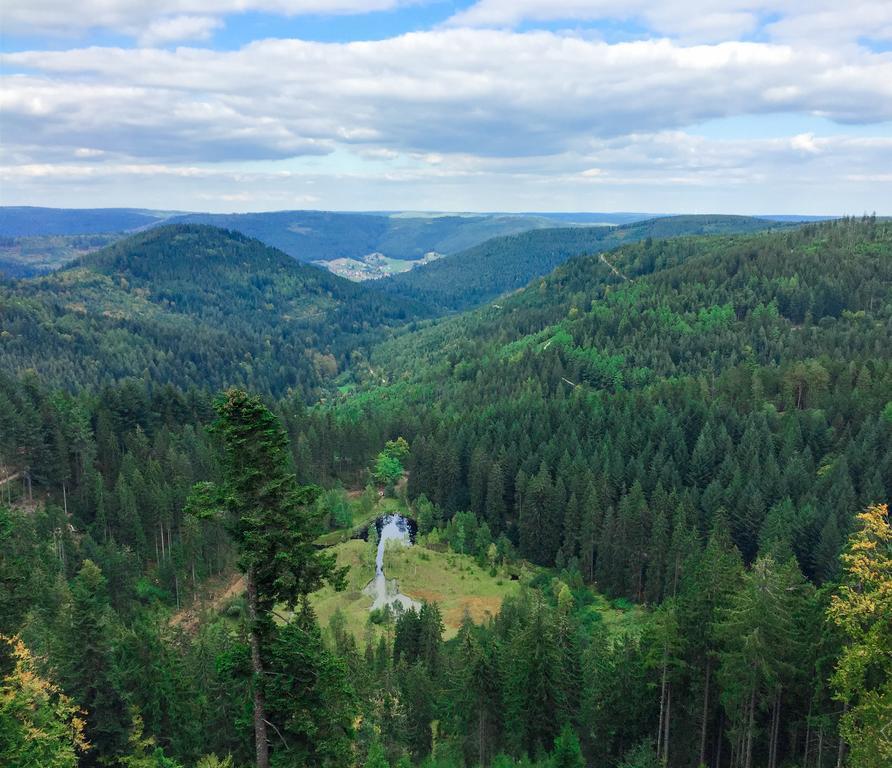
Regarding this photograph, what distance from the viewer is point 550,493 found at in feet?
343

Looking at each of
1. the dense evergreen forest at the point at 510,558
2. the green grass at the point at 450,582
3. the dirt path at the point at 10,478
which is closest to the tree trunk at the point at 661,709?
the dense evergreen forest at the point at 510,558

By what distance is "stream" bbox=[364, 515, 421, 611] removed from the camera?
306 ft

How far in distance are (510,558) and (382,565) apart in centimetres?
2046

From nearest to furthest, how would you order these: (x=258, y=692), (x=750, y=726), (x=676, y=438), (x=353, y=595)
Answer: (x=258, y=692), (x=750, y=726), (x=353, y=595), (x=676, y=438)

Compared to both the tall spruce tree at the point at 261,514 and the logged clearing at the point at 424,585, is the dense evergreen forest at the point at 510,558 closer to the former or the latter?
the tall spruce tree at the point at 261,514

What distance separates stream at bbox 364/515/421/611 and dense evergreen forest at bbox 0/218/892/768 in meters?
3.55

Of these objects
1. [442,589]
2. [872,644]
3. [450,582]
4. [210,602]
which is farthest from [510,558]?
[872,644]

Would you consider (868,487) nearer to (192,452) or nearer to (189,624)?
(189,624)

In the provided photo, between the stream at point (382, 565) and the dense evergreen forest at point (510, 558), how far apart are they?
3549mm

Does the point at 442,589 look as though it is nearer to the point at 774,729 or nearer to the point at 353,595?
the point at 353,595

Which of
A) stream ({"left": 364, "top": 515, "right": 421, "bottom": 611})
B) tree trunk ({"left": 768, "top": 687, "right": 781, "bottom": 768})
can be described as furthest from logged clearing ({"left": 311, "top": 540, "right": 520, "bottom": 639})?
tree trunk ({"left": 768, "top": 687, "right": 781, "bottom": 768})

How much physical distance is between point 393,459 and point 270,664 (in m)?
119

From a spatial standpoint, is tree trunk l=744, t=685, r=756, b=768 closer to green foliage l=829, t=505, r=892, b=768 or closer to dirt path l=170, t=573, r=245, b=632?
green foliage l=829, t=505, r=892, b=768

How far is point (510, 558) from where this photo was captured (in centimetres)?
10325
